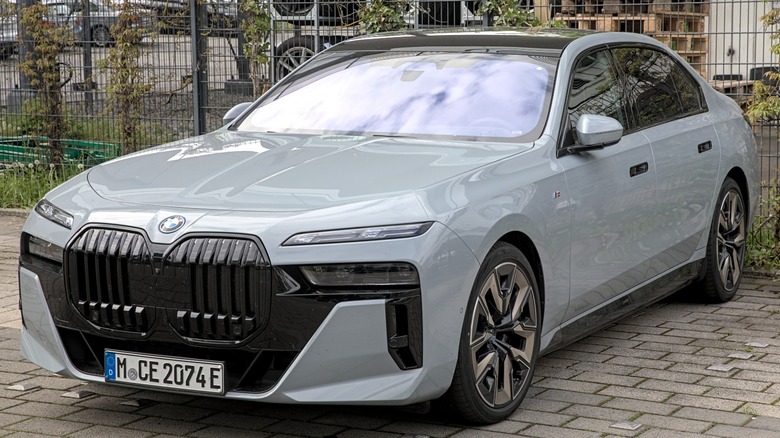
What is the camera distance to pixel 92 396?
18.0 feet

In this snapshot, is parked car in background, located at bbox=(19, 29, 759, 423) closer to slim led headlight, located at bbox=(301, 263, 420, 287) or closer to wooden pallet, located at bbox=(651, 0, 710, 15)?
slim led headlight, located at bbox=(301, 263, 420, 287)

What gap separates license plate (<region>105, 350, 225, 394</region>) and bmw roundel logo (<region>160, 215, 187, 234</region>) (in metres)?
0.49

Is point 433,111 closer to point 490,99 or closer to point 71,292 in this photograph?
point 490,99

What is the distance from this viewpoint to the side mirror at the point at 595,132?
557 centimetres

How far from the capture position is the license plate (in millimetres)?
4516

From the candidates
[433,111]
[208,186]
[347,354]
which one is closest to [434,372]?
[347,354]

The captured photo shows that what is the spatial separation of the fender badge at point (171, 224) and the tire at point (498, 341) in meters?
1.16

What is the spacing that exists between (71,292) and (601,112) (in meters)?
2.81

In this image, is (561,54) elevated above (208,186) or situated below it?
above

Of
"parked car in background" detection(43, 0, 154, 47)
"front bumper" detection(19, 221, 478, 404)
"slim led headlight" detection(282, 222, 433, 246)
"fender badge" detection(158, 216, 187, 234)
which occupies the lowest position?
"front bumper" detection(19, 221, 478, 404)

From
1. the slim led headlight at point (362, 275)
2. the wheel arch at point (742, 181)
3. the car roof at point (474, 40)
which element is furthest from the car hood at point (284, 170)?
the wheel arch at point (742, 181)

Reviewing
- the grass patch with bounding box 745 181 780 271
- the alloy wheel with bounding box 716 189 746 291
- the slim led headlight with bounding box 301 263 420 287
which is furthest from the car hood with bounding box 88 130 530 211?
the grass patch with bounding box 745 181 780 271

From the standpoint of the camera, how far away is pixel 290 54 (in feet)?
35.0

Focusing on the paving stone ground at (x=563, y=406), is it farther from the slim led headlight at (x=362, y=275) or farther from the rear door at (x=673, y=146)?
the slim led headlight at (x=362, y=275)
